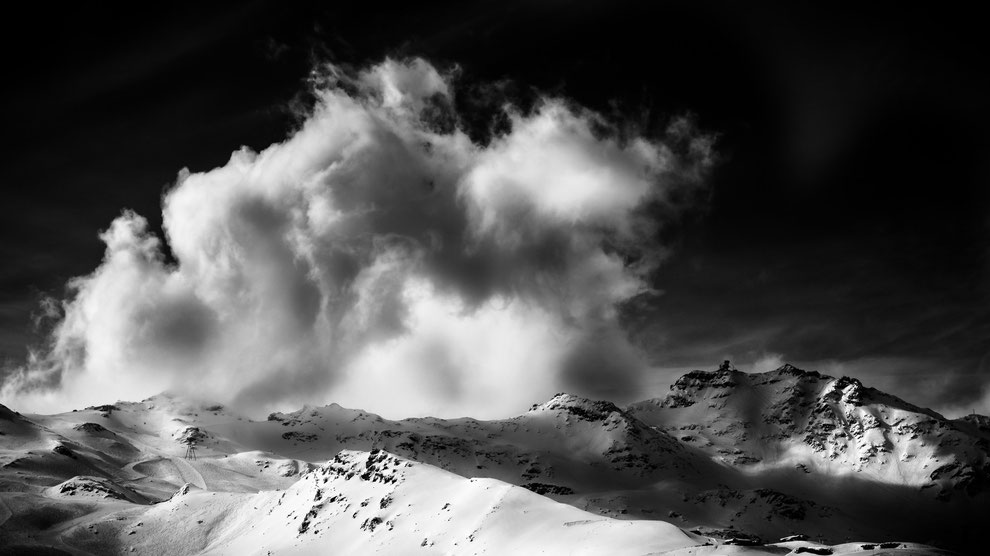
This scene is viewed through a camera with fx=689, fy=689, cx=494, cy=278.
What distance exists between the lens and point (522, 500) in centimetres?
10831

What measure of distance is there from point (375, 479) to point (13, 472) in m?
120

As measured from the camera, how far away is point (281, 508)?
13588 cm

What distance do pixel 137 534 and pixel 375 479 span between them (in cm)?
4633

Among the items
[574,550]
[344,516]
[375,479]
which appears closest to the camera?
[574,550]

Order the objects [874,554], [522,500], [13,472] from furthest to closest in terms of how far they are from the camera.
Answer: [13,472] → [522,500] → [874,554]

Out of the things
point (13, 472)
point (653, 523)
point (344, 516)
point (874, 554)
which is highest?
point (13, 472)

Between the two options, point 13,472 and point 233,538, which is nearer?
point 233,538

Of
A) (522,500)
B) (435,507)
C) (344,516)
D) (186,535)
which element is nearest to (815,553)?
(522,500)

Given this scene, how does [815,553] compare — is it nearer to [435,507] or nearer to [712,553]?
[712,553]

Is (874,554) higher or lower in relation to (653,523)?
lower

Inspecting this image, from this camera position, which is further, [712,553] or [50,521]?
[50,521]

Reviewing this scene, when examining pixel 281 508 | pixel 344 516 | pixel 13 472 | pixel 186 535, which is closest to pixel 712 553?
pixel 344 516

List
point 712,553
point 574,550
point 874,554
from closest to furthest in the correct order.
Answer: point 874,554, point 712,553, point 574,550

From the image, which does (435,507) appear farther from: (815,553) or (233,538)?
(815,553)
